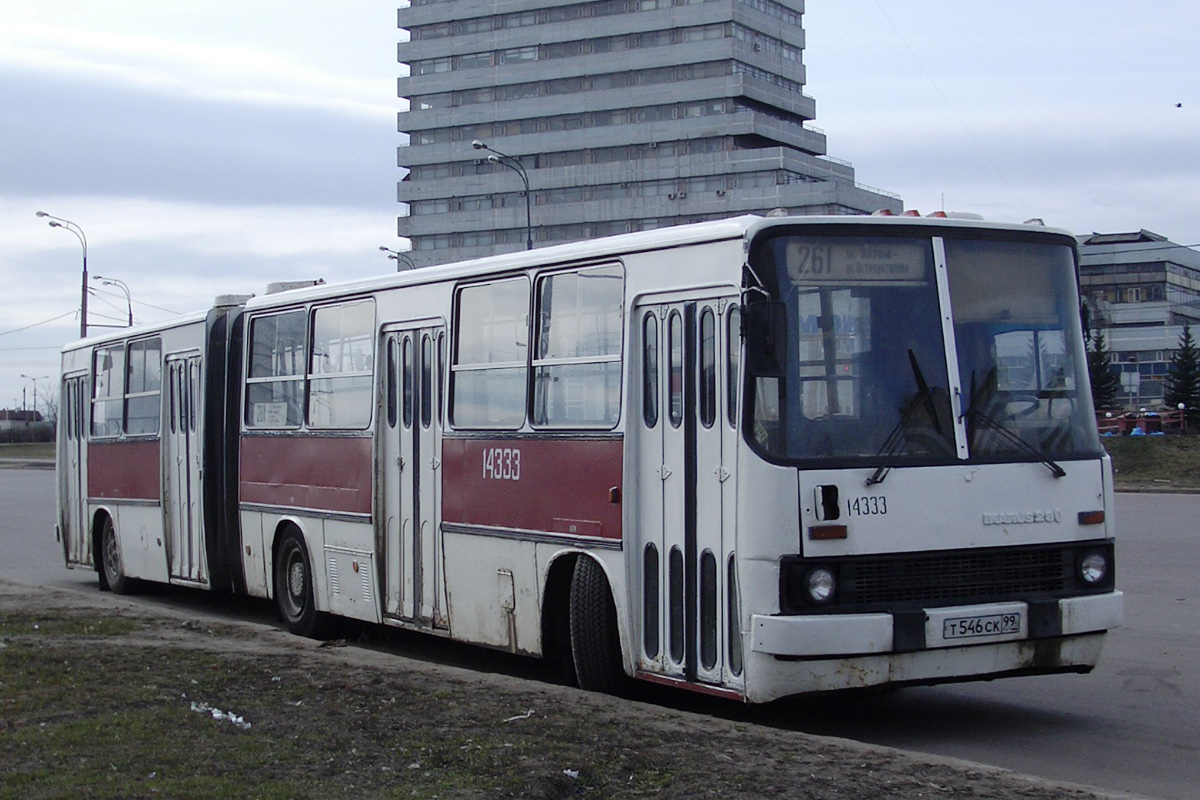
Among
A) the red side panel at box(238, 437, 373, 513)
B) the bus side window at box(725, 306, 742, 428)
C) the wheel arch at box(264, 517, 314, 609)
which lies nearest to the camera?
the bus side window at box(725, 306, 742, 428)

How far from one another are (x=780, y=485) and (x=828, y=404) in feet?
1.79

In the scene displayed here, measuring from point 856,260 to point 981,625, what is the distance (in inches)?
81.6

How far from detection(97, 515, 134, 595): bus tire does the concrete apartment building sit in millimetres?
97587

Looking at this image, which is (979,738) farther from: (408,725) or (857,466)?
(408,725)

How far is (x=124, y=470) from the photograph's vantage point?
17.8 meters

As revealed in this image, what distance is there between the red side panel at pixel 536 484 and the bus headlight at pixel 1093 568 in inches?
104

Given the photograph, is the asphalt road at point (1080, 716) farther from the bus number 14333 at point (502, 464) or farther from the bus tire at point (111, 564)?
the bus tire at point (111, 564)

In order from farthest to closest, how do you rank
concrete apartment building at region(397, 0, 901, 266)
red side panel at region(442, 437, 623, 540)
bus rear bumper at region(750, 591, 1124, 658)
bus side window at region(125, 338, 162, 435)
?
concrete apartment building at region(397, 0, 901, 266), bus side window at region(125, 338, 162, 435), red side panel at region(442, 437, 623, 540), bus rear bumper at region(750, 591, 1124, 658)

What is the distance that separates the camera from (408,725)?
804 cm

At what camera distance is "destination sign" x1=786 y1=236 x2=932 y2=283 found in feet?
28.6

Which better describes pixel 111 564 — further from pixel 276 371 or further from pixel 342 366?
pixel 342 366

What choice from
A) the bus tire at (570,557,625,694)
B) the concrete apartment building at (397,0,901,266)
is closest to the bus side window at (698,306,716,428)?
the bus tire at (570,557,625,694)

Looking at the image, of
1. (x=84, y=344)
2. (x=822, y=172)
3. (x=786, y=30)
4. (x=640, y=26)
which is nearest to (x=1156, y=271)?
(x=822, y=172)

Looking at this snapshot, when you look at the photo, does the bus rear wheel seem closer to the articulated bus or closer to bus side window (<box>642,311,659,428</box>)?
the articulated bus
